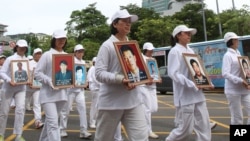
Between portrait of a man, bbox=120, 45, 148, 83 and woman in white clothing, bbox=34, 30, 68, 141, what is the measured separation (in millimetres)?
1693

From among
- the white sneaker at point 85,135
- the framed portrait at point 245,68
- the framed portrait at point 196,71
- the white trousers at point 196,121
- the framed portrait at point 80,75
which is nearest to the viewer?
the white trousers at point 196,121

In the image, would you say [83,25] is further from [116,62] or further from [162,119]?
[116,62]

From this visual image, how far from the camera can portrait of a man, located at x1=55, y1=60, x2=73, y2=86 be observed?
562cm

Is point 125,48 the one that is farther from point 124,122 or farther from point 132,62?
point 124,122

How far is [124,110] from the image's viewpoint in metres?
4.11

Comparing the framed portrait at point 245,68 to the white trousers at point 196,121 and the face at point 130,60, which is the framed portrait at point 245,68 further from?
the face at point 130,60

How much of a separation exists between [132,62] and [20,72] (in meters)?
3.47

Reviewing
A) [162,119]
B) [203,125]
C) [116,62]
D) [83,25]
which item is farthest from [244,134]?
[83,25]

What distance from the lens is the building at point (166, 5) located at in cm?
8669

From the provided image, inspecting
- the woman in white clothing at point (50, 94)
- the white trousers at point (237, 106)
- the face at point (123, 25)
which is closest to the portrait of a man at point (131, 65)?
the face at point (123, 25)

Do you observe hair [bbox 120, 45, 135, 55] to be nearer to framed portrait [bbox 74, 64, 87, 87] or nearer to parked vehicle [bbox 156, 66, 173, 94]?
framed portrait [bbox 74, 64, 87, 87]

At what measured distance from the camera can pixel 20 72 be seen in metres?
6.98

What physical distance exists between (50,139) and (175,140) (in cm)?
169

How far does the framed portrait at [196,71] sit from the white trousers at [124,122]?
1.30m
